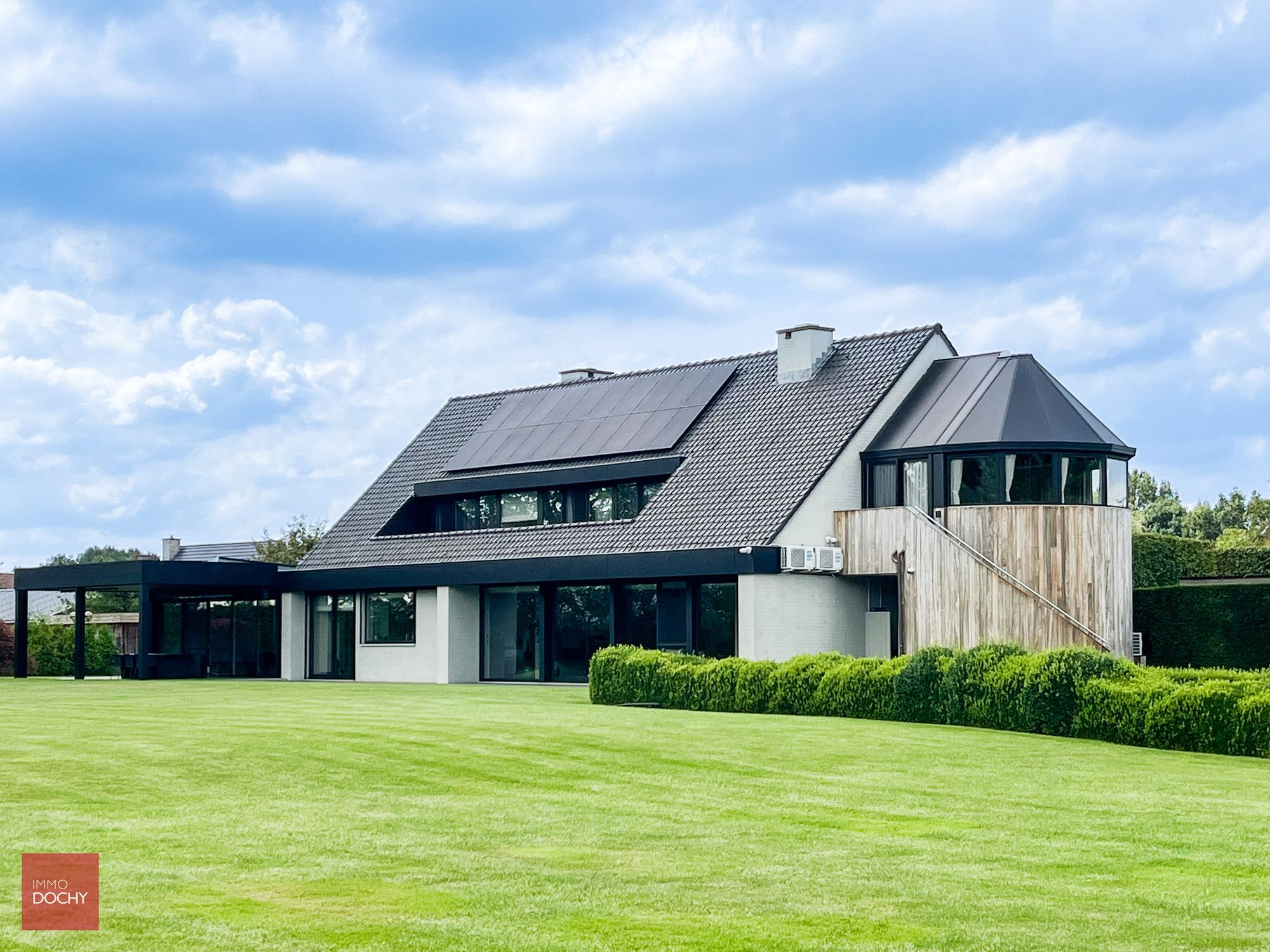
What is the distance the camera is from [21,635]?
40000 millimetres

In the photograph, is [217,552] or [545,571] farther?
[217,552]

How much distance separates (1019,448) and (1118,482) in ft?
8.44

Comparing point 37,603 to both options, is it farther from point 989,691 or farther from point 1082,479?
point 989,691

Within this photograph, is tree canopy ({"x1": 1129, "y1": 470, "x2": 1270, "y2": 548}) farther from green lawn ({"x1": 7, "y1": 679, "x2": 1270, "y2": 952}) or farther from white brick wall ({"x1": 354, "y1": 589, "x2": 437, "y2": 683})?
green lawn ({"x1": 7, "y1": 679, "x2": 1270, "y2": 952})

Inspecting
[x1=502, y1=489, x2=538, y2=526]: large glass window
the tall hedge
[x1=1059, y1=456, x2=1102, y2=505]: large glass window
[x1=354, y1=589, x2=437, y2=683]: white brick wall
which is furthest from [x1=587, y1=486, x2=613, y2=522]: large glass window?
the tall hedge

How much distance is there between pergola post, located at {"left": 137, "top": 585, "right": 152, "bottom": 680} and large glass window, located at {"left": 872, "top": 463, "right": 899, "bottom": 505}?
57.2 feet

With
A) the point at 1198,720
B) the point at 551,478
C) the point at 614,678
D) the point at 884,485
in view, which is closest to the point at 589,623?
the point at 551,478

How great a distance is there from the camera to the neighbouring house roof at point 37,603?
67.4 metres

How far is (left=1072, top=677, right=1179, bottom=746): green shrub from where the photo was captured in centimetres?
1909

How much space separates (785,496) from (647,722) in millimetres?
11464

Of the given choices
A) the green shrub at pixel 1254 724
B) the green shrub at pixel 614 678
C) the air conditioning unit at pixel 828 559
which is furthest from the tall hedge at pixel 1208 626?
the green shrub at pixel 1254 724

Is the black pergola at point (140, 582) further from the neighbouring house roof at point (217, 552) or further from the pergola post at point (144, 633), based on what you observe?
the neighbouring house roof at point (217, 552)

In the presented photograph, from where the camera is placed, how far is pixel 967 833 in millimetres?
11453

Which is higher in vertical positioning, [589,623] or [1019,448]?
[1019,448]
